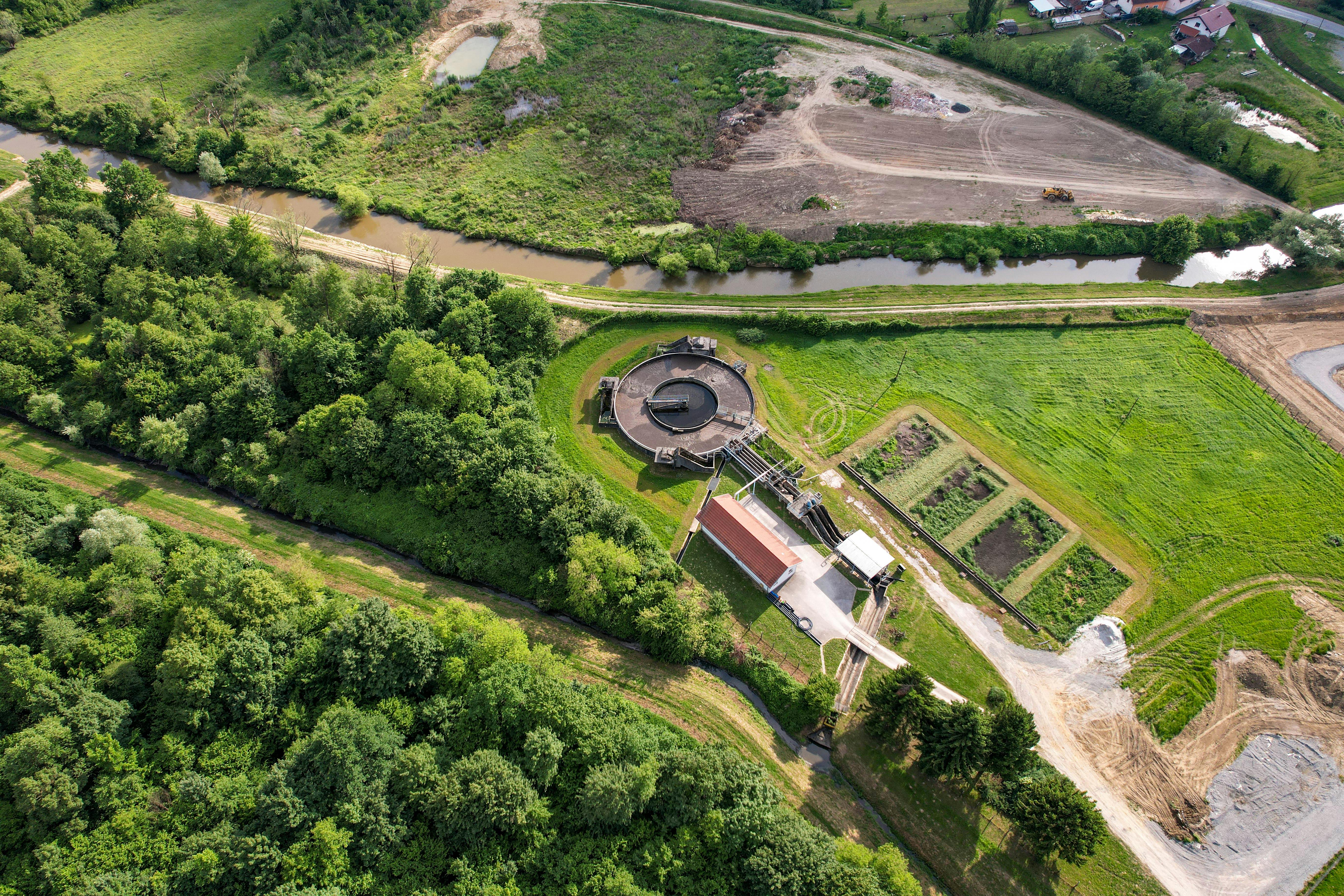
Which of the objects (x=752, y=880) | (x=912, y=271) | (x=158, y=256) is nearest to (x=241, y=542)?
(x=158, y=256)

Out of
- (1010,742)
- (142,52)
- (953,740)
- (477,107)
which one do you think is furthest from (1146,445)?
(142,52)

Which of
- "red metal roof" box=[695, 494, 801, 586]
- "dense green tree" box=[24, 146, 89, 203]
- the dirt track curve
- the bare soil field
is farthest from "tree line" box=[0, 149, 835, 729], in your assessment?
the bare soil field

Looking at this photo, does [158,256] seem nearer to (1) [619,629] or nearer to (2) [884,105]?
(1) [619,629]

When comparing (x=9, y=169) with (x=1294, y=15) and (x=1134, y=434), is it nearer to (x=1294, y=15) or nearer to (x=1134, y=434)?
(x=1134, y=434)

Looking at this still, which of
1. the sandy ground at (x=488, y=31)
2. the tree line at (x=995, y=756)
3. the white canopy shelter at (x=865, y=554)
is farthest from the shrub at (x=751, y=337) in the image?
the sandy ground at (x=488, y=31)

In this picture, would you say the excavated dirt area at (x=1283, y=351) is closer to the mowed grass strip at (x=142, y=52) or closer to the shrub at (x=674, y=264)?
the shrub at (x=674, y=264)

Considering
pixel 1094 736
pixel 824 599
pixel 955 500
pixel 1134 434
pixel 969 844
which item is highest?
pixel 1134 434
